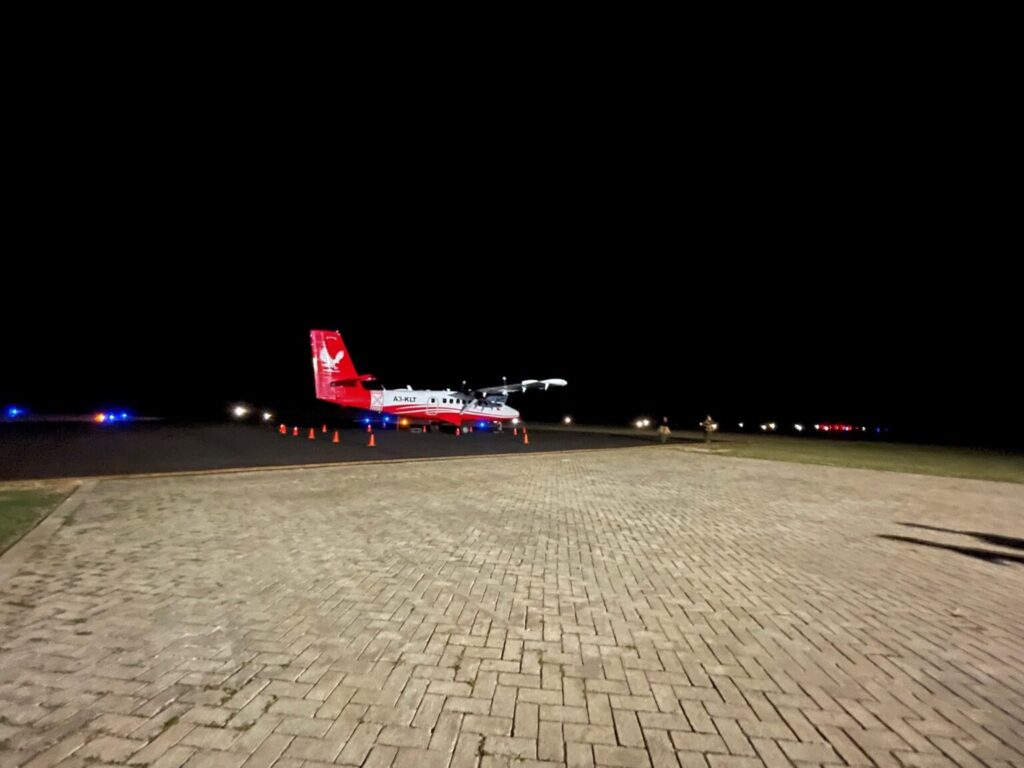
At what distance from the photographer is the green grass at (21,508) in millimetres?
6961

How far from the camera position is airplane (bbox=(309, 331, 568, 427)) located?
90.0ft

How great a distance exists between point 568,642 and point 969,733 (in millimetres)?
2580

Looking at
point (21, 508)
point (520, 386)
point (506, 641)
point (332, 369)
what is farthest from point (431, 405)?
point (506, 641)

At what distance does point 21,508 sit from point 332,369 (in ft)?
63.3

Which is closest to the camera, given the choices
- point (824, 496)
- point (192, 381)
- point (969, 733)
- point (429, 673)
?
point (969, 733)

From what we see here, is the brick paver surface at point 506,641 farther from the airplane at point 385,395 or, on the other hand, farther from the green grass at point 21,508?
the airplane at point 385,395

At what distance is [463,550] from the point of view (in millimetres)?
6715

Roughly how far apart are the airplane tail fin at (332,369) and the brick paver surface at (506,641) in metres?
18.9

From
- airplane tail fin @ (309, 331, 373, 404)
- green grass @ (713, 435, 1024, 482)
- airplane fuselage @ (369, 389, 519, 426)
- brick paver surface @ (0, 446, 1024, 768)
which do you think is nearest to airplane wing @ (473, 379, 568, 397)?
airplane fuselage @ (369, 389, 519, 426)

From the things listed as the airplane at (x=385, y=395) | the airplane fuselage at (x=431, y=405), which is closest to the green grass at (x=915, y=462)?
the airplane at (x=385, y=395)

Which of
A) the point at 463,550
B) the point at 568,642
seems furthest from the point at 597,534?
the point at 568,642

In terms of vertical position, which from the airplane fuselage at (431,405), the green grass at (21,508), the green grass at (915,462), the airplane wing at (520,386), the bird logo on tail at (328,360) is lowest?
the green grass at (915,462)

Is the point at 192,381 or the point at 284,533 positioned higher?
the point at 192,381

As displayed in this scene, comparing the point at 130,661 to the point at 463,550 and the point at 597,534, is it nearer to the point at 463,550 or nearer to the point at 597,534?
the point at 463,550
